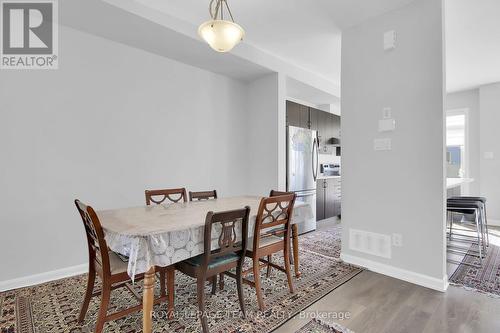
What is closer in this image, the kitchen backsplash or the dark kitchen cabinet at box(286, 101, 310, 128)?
the dark kitchen cabinet at box(286, 101, 310, 128)

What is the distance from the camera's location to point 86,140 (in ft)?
9.52

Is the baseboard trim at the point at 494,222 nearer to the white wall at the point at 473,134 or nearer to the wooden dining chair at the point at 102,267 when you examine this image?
the white wall at the point at 473,134

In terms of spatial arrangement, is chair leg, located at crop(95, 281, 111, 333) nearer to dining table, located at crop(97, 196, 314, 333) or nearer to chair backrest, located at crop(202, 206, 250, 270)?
dining table, located at crop(97, 196, 314, 333)

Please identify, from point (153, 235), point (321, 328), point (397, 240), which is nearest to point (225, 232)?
point (153, 235)

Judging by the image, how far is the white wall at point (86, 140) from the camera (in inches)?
99.3

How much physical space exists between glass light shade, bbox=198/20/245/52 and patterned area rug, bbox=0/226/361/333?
209 cm

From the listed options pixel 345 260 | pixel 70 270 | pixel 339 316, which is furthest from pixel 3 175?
pixel 345 260

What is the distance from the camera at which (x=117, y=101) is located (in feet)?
10.2

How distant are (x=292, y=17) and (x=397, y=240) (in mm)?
2632

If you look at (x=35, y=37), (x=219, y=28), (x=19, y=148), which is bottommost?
(x=19, y=148)

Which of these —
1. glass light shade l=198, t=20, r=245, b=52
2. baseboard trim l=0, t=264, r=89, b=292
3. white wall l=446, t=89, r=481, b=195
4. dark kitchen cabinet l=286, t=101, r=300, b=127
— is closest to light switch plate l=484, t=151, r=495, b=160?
white wall l=446, t=89, r=481, b=195

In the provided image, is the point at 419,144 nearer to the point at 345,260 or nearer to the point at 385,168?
the point at 385,168

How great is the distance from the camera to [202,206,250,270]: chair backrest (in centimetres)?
171

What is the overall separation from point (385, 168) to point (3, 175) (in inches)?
146
